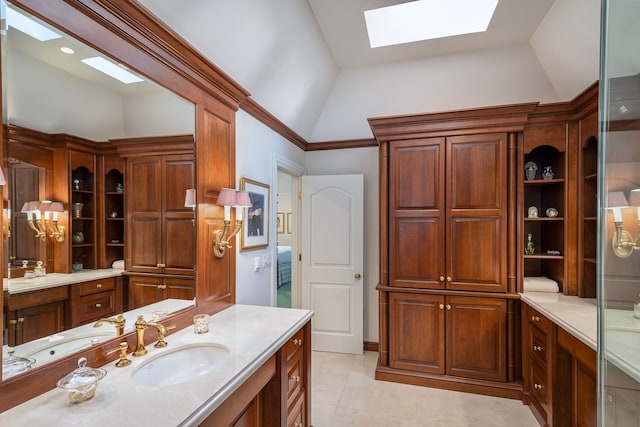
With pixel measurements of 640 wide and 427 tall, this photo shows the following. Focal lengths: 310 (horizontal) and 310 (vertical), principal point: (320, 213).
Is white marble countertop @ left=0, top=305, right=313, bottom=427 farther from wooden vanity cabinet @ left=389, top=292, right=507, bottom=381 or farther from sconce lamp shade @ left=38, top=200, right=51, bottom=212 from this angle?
wooden vanity cabinet @ left=389, top=292, right=507, bottom=381

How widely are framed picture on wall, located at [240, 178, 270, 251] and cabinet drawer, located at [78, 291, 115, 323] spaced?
107 cm

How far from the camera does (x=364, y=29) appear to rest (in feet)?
8.37

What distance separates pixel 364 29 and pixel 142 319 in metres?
2.58

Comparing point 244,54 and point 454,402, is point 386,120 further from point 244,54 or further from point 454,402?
point 454,402

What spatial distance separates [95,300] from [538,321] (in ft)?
9.36

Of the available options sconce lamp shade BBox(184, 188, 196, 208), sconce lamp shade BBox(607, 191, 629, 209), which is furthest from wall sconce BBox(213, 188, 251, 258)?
sconce lamp shade BBox(607, 191, 629, 209)

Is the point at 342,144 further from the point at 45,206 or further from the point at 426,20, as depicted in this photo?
the point at 45,206

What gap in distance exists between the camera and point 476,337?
2.71 meters

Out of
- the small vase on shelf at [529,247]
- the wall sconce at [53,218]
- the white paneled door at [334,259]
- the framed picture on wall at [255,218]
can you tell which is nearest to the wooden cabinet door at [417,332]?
the white paneled door at [334,259]

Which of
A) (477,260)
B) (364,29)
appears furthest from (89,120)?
(477,260)

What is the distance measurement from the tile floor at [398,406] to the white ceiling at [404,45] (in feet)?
9.98

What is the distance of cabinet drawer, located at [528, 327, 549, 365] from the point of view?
7.42ft

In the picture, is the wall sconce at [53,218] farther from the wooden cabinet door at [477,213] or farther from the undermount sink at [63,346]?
the wooden cabinet door at [477,213]

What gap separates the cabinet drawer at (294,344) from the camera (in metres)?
1.73
